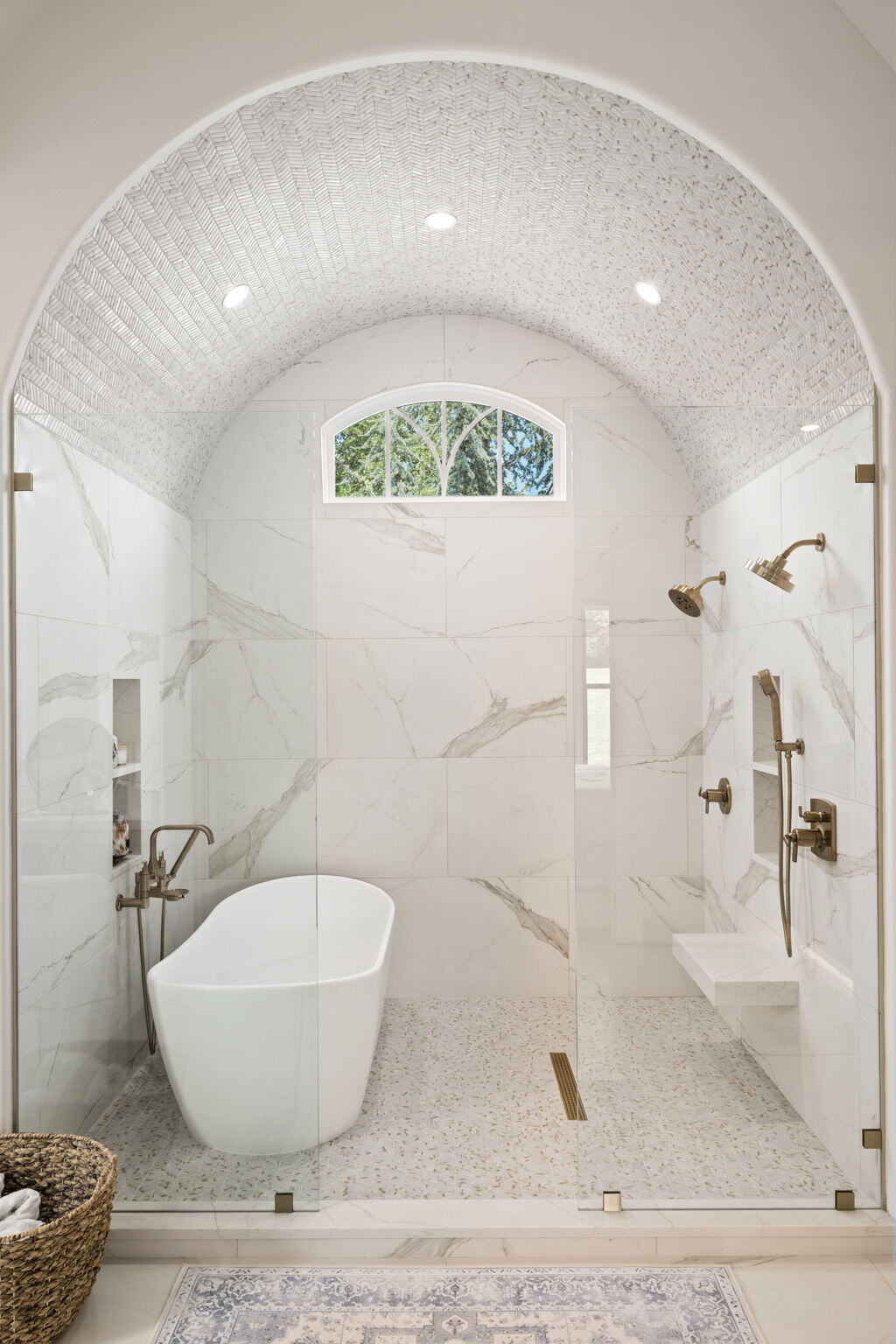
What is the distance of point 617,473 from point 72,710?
157cm

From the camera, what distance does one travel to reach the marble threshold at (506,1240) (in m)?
2.23

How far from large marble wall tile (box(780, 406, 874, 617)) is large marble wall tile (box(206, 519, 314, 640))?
128 centimetres

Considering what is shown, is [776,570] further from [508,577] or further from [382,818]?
[382,818]

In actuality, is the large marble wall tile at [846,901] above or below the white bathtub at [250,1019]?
above

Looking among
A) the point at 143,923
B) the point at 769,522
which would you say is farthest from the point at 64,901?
the point at 769,522

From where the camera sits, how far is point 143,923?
7.77ft

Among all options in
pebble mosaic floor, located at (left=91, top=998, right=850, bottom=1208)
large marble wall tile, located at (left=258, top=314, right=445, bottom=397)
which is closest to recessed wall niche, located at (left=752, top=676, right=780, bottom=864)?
pebble mosaic floor, located at (left=91, top=998, right=850, bottom=1208)

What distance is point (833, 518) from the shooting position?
2.32 meters

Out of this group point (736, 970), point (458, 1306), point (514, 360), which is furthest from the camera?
point (514, 360)

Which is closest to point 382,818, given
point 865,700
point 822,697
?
point 822,697

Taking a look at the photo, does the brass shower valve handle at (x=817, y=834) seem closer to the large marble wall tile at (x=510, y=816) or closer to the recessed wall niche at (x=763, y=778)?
the recessed wall niche at (x=763, y=778)

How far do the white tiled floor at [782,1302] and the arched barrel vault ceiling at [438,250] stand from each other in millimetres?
1911

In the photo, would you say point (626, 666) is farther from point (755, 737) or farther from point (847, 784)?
point (847, 784)

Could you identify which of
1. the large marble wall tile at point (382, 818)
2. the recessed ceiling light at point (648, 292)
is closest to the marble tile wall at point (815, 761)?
the recessed ceiling light at point (648, 292)
